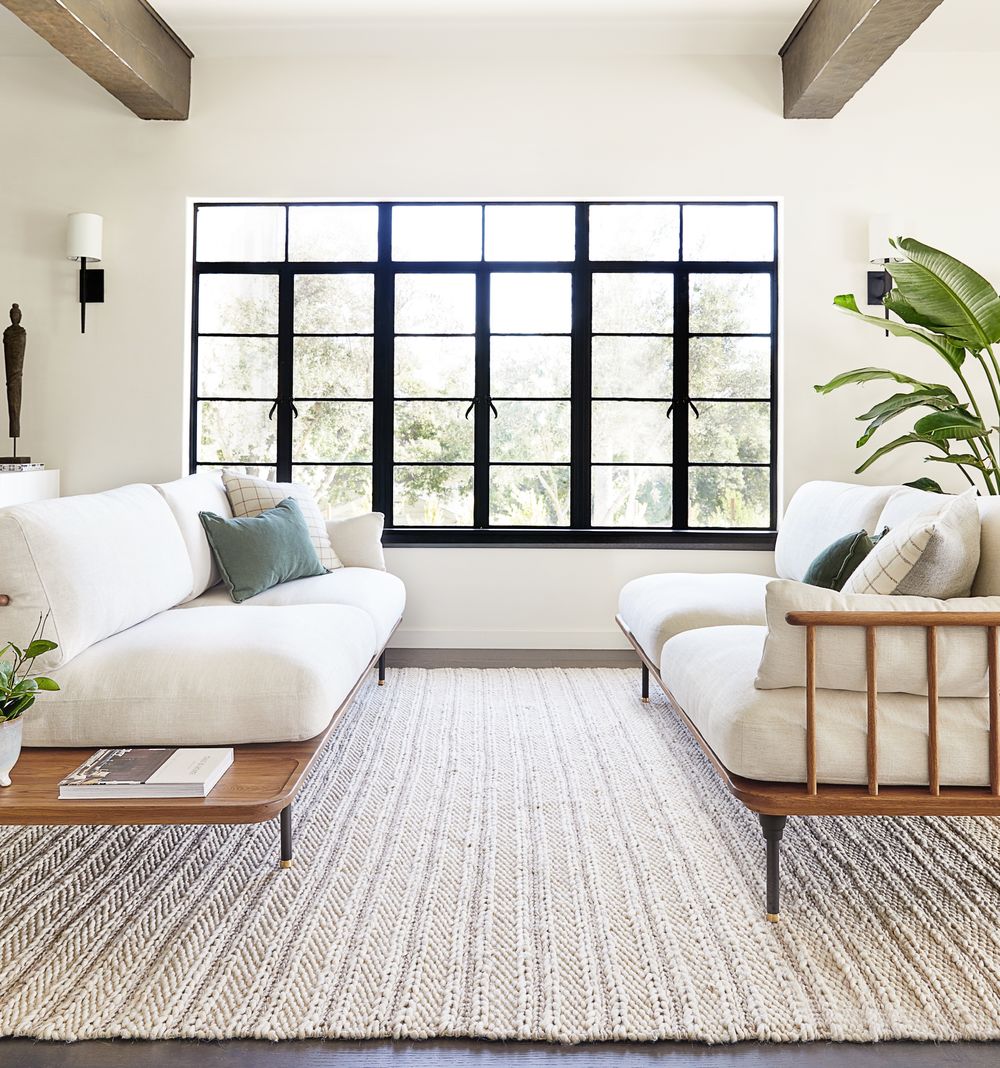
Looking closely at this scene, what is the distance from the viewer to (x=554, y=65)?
13.6 feet

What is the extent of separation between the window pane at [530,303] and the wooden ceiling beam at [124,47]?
1.77 m

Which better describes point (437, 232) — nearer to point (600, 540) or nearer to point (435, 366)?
point (435, 366)

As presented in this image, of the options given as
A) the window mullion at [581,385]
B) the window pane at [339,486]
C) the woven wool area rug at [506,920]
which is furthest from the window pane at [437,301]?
the woven wool area rug at [506,920]

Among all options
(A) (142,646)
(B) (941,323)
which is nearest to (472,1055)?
(A) (142,646)

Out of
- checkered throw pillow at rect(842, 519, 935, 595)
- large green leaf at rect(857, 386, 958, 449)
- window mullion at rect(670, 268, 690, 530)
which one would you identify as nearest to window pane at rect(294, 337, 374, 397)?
window mullion at rect(670, 268, 690, 530)

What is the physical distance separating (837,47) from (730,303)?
1220mm

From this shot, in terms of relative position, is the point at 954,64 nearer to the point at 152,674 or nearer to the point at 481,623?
the point at 481,623

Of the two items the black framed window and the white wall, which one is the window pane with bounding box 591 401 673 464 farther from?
the white wall

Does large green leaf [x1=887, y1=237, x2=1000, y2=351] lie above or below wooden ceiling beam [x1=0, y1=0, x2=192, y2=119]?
below

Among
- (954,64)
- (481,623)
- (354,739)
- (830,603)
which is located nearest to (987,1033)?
(830,603)

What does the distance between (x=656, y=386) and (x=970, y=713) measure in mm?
2825

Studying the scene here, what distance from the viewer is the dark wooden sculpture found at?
13.3 ft

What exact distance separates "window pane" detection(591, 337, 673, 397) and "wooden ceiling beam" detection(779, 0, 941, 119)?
1.27m

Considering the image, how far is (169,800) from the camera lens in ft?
5.58
